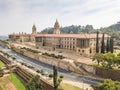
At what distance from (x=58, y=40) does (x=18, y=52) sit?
29.1 m

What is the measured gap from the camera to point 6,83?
6688cm

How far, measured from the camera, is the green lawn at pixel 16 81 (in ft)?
205

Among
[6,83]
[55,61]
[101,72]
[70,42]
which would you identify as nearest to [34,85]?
[6,83]

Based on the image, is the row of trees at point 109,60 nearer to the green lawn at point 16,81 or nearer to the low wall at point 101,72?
→ the low wall at point 101,72

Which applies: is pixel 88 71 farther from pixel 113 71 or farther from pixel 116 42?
pixel 116 42

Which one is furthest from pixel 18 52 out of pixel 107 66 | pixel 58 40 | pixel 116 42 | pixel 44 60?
pixel 107 66

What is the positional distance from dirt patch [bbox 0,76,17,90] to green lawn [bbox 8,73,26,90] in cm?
111

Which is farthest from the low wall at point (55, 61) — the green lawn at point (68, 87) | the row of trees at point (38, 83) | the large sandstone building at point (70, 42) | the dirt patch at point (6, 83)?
the dirt patch at point (6, 83)

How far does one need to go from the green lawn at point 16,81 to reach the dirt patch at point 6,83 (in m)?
1.11

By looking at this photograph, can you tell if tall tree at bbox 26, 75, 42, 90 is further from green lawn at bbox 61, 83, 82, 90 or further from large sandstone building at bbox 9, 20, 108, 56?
large sandstone building at bbox 9, 20, 108, 56

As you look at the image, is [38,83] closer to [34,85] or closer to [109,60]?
[34,85]

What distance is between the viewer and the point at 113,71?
5959 centimetres

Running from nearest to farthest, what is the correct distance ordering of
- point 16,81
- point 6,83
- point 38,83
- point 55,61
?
1. point 38,83
2. point 6,83
3. point 16,81
4. point 55,61

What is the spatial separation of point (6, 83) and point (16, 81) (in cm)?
349
